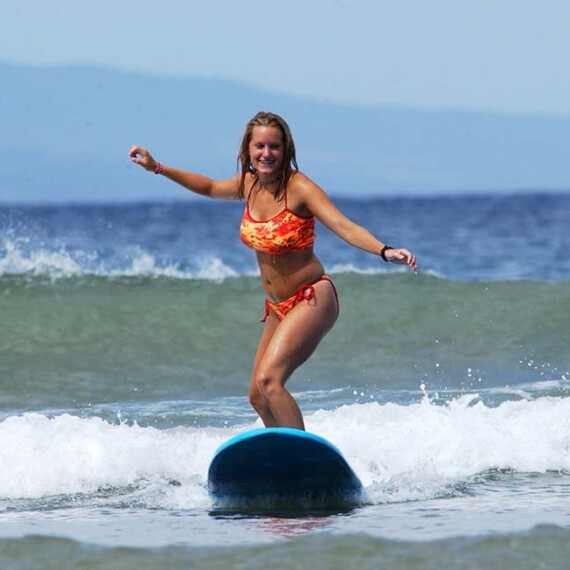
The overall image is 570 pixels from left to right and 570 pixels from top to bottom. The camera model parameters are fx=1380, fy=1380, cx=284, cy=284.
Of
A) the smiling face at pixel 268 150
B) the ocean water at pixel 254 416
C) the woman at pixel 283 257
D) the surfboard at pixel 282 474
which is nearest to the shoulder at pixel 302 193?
the woman at pixel 283 257

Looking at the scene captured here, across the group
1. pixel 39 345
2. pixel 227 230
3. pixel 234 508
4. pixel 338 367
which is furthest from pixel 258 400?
pixel 227 230

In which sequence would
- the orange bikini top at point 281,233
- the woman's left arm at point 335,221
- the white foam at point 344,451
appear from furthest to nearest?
the white foam at point 344,451
the orange bikini top at point 281,233
the woman's left arm at point 335,221

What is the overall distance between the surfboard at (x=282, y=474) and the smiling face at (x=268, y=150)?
1324 mm

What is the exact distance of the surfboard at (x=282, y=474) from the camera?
6.79 meters

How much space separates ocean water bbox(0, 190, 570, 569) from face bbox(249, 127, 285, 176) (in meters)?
1.74

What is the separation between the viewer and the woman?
22.5 ft

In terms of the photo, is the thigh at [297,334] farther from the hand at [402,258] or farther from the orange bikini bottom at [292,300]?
the hand at [402,258]

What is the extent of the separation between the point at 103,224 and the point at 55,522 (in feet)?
192

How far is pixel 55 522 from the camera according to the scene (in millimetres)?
6852

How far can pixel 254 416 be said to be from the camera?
10.3 meters

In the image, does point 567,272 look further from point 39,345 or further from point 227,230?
point 227,230

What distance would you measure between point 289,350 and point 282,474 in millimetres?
639

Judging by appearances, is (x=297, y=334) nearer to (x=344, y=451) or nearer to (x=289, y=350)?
(x=289, y=350)

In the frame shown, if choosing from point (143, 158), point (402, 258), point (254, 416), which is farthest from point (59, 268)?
point (402, 258)
